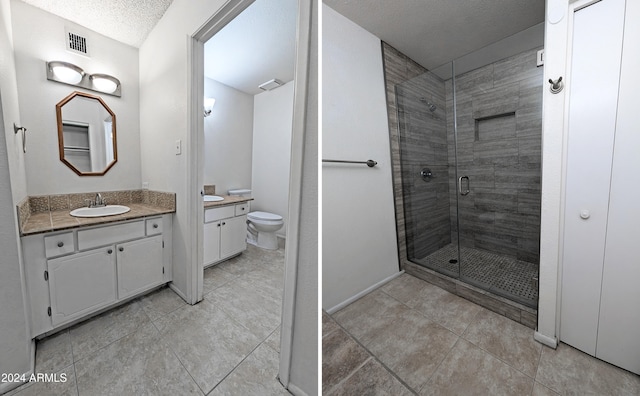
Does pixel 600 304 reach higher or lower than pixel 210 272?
higher

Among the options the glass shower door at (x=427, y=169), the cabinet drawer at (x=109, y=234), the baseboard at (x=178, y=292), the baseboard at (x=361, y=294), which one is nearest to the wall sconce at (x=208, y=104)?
the cabinet drawer at (x=109, y=234)

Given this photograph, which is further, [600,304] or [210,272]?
[210,272]

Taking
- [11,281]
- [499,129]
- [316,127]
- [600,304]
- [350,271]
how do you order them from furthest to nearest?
[499,129]
[350,271]
[600,304]
[11,281]
[316,127]

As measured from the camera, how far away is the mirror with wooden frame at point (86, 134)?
173 centimetres

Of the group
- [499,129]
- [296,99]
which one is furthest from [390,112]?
[499,129]

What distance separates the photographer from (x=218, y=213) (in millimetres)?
2301

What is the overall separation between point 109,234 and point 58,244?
0.74 feet

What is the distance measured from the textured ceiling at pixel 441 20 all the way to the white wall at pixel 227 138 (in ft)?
6.70

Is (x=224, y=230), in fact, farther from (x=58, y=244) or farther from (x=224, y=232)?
(x=58, y=244)

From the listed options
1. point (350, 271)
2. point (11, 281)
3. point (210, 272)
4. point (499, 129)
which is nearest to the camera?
point (11, 281)

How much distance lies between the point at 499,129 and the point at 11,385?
3732 mm

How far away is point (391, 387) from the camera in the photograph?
0.87m


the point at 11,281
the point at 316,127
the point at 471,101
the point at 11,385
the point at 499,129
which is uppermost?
the point at 471,101

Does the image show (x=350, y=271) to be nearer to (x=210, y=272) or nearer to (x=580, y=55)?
(x=210, y=272)
